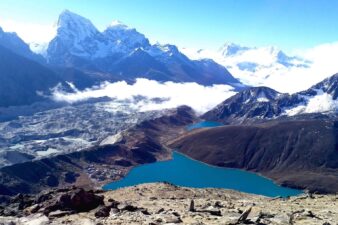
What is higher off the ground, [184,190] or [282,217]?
[282,217]

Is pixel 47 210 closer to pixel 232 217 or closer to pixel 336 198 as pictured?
pixel 232 217

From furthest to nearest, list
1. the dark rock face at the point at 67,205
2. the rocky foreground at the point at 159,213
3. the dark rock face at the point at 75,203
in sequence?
the dark rock face at the point at 75,203 → the dark rock face at the point at 67,205 → the rocky foreground at the point at 159,213

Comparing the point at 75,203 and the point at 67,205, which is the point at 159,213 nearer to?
the point at 75,203

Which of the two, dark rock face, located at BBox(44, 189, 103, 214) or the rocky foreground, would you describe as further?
dark rock face, located at BBox(44, 189, 103, 214)

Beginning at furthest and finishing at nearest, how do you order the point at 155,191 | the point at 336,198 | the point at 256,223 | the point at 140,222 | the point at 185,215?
the point at 155,191 → the point at 336,198 → the point at 185,215 → the point at 140,222 → the point at 256,223

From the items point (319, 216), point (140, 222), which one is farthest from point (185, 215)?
point (319, 216)

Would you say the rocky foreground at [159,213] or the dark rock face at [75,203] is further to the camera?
the dark rock face at [75,203]

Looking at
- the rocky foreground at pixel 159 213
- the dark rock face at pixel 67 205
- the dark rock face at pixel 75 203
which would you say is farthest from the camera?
the dark rock face at pixel 75 203

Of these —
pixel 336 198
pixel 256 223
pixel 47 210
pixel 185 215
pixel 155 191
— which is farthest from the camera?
pixel 155 191

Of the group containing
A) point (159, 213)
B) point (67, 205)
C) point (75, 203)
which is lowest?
point (67, 205)

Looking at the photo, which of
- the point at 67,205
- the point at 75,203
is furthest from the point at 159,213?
the point at 67,205

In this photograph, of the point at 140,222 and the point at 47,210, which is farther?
the point at 47,210
